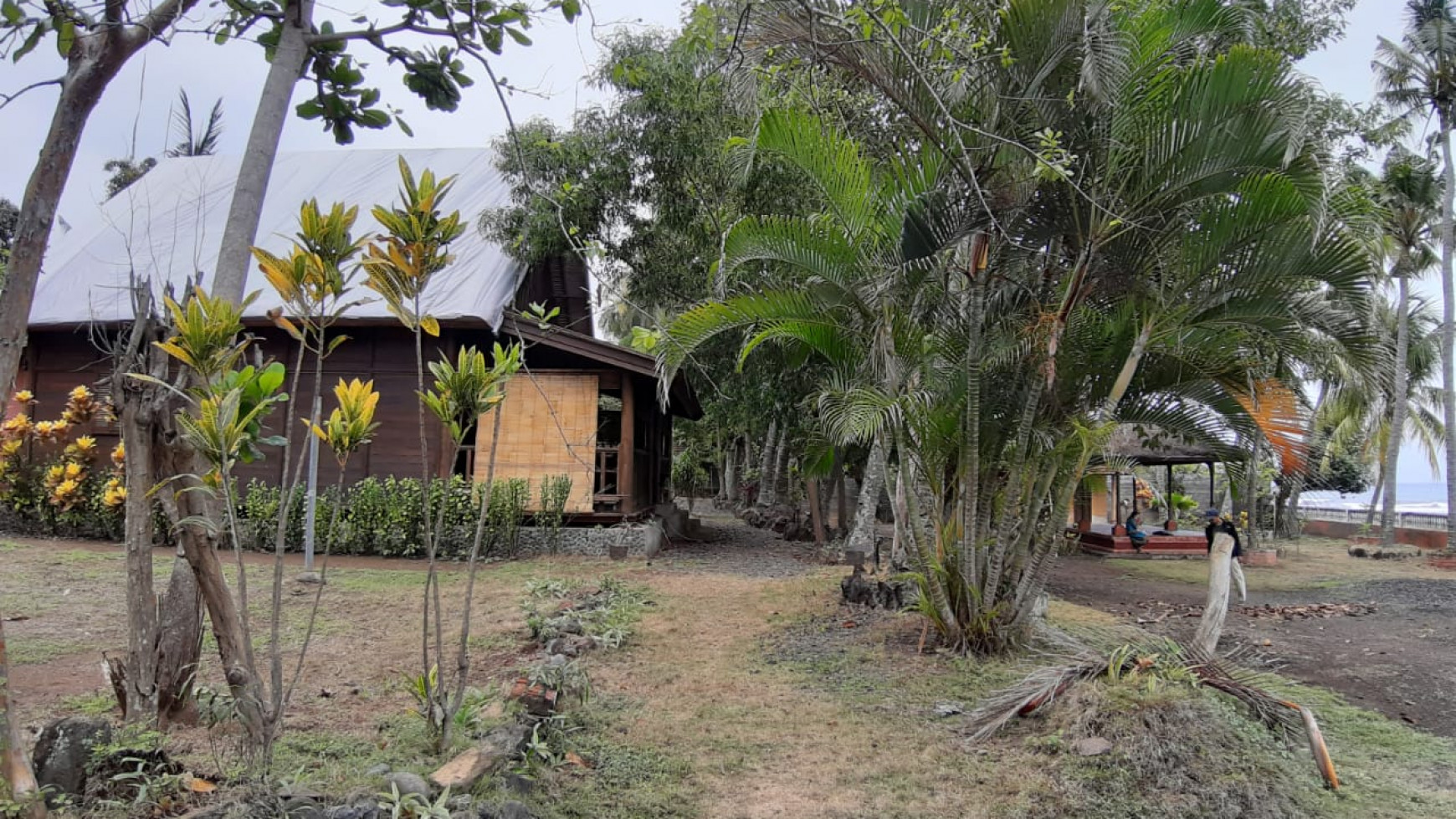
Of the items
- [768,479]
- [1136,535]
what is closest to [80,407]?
[768,479]

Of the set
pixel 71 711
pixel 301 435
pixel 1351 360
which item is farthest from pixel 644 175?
pixel 71 711

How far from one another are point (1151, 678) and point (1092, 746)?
0.49m

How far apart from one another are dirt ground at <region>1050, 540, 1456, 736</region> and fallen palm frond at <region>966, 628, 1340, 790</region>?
1111 millimetres

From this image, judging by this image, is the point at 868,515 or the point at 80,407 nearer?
the point at 80,407

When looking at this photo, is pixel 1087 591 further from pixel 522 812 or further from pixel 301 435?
pixel 301 435

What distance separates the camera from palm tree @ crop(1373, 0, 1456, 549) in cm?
1770

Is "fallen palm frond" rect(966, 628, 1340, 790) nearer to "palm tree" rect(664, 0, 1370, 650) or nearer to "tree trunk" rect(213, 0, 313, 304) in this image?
"palm tree" rect(664, 0, 1370, 650)

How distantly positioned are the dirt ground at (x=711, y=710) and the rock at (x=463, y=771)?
0.16 metres

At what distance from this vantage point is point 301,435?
1219 cm

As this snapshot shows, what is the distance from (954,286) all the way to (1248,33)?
2688mm

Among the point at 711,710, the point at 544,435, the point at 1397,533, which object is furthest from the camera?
the point at 1397,533

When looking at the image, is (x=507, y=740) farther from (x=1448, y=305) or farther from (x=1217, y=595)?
(x=1448, y=305)

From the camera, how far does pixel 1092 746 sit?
3934 millimetres

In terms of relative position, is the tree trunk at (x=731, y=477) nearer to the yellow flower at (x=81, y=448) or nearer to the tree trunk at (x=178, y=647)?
the yellow flower at (x=81, y=448)
